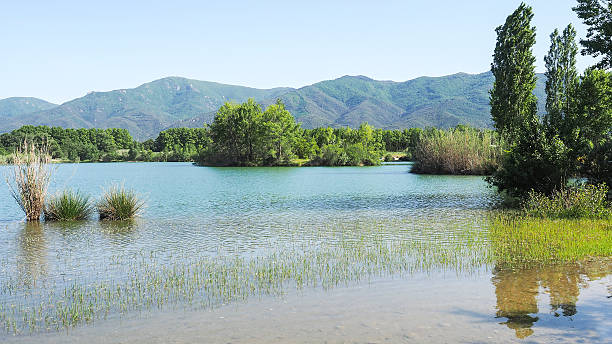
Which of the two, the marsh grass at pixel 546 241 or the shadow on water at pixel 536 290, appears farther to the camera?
the marsh grass at pixel 546 241

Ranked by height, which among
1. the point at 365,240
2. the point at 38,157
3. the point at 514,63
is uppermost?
the point at 514,63

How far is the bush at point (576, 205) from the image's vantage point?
1681cm

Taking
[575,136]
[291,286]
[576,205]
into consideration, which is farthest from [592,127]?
[291,286]

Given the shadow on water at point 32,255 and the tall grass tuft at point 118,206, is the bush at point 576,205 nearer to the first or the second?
the tall grass tuft at point 118,206

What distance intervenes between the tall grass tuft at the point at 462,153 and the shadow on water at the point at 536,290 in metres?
38.2

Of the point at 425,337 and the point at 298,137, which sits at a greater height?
the point at 298,137

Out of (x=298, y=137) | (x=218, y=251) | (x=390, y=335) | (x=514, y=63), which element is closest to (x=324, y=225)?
(x=218, y=251)

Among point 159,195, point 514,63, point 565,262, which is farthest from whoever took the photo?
point 514,63

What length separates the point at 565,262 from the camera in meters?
10.7

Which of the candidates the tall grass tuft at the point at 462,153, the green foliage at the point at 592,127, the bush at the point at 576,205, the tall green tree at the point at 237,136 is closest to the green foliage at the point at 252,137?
the tall green tree at the point at 237,136

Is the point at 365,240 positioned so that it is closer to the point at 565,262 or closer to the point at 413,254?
the point at 413,254

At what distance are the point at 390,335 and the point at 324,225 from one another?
37.5 feet

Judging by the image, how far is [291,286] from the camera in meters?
9.55

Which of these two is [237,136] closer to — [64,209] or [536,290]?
[64,209]
